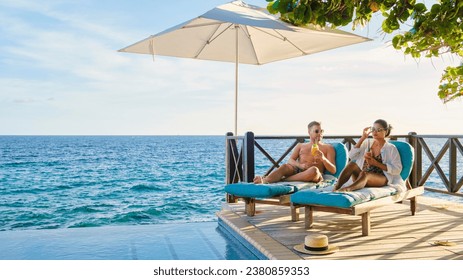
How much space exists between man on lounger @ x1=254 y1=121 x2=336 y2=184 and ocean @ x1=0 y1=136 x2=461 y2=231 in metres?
3.54

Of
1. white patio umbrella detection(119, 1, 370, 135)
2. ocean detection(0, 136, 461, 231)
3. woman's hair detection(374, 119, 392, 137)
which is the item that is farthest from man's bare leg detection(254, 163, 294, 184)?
ocean detection(0, 136, 461, 231)

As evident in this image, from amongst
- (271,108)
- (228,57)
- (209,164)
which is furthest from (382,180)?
(271,108)

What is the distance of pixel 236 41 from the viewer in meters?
6.43

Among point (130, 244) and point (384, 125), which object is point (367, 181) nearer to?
point (384, 125)

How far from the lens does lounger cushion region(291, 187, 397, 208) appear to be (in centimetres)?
396

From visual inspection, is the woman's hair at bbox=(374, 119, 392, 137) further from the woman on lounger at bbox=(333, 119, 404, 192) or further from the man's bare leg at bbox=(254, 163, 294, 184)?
the man's bare leg at bbox=(254, 163, 294, 184)

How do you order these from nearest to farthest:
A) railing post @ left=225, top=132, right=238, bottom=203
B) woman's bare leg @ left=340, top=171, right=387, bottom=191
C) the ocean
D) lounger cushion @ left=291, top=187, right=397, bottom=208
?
lounger cushion @ left=291, top=187, right=397, bottom=208 → woman's bare leg @ left=340, top=171, right=387, bottom=191 → railing post @ left=225, top=132, right=238, bottom=203 → the ocean

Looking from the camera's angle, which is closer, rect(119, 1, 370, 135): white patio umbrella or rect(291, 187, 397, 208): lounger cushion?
rect(291, 187, 397, 208): lounger cushion

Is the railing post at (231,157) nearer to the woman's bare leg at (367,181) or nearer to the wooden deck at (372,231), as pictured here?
the wooden deck at (372,231)

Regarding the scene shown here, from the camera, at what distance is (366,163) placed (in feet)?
16.2

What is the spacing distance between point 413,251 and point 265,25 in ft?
8.19

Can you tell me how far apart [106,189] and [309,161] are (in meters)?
23.1

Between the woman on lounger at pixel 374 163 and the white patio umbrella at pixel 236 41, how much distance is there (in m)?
1.13

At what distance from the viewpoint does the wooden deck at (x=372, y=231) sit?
11.9ft
